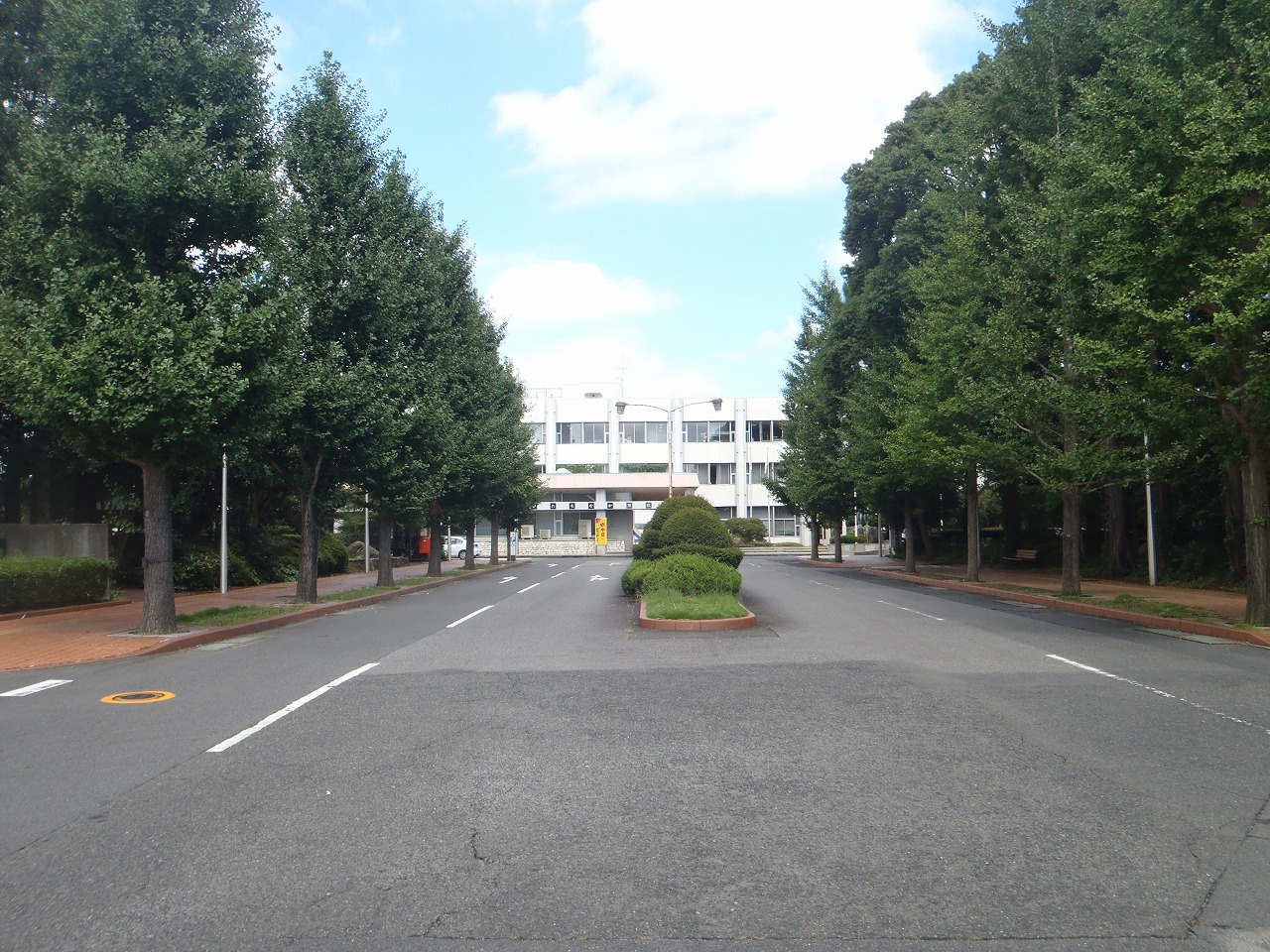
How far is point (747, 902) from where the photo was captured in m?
4.48

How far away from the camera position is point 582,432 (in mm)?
80938

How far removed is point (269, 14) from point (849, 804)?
15971 mm

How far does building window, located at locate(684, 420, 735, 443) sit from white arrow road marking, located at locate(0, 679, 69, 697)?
2794 inches

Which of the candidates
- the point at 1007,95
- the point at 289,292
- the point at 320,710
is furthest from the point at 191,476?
the point at 1007,95

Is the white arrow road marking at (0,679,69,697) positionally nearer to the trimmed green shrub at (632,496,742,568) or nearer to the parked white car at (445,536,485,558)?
the trimmed green shrub at (632,496,742,568)

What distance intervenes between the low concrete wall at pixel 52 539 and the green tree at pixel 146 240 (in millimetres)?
8126

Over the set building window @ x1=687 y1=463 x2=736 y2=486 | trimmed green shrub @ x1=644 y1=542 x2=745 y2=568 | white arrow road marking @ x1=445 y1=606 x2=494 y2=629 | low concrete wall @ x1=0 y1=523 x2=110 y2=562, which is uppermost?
building window @ x1=687 y1=463 x2=736 y2=486

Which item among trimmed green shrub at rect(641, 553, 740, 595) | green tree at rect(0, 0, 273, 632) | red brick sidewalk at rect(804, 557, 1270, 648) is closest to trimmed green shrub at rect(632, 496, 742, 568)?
trimmed green shrub at rect(641, 553, 740, 595)

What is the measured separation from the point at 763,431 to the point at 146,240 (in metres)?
68.9

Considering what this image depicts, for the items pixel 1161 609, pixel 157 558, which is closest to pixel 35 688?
pixel 157 558

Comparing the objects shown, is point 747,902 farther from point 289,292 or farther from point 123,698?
point 289,292

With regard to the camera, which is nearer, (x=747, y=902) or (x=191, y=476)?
(x=747, y=902)

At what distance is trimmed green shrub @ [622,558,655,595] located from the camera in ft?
68.1

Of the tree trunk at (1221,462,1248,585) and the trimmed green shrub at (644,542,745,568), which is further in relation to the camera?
the tree trunk at (1221,462,1248,585)
